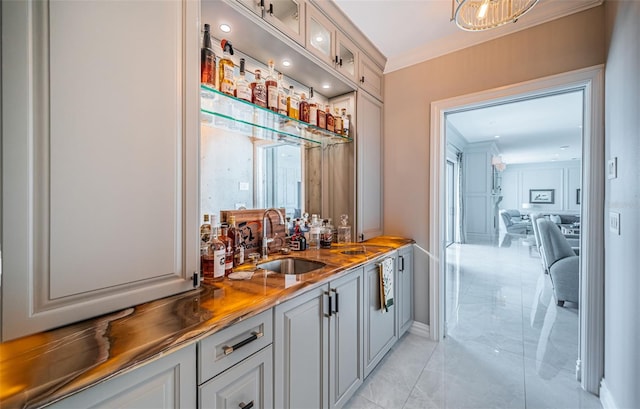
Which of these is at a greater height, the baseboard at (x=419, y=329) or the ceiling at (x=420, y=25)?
the ceiling at (x=420, y=25)

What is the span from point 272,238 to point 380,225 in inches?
46.1

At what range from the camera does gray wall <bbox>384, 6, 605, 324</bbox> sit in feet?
5.78

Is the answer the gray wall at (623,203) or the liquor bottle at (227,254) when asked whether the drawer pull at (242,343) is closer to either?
the liquor bottle at (227,254)

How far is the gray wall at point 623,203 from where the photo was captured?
3.79 ft

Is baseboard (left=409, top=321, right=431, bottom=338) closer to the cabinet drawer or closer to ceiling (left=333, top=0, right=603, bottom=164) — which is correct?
the cabinet drawer

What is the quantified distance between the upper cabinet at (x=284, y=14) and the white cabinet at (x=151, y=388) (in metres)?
1.57

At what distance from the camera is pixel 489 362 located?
6.53 ft

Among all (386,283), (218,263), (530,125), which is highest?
(530,125)

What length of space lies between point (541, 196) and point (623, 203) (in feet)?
34.4

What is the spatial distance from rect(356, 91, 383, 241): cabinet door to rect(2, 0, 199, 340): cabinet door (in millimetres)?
1441

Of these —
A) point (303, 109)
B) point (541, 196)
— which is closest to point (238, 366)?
point (303, 109)

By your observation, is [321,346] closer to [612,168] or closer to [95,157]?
[95,157]

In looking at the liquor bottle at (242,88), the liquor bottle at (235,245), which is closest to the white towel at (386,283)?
the liquor bottle at (235,245)

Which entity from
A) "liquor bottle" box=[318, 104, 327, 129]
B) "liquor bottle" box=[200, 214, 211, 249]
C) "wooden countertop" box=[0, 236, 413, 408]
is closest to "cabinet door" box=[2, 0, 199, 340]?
"wooden countertop" box=[0, 236, 413, 408]
